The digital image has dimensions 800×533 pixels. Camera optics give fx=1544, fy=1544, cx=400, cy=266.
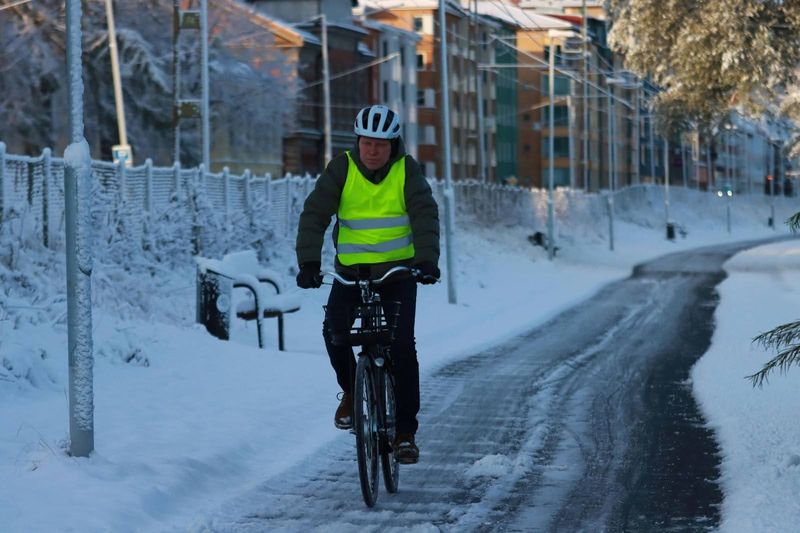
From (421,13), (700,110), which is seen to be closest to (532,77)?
(421,13)

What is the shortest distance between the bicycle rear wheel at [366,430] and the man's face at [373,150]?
1.05m

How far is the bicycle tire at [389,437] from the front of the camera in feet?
27.3

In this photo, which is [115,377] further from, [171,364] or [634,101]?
[634,101]

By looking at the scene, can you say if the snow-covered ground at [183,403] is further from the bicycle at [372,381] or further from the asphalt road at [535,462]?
the bicycle at [372,381]

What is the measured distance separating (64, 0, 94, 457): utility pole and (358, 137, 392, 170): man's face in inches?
63.8

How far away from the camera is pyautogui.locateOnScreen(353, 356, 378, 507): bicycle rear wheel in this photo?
7918 mm

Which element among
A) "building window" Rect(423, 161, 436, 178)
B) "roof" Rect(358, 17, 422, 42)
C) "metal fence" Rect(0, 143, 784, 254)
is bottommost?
"metal fence" Rect(0, 143, 784, 254)

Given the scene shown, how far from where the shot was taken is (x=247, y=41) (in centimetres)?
6388

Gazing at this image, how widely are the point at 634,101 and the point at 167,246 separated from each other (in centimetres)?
11124

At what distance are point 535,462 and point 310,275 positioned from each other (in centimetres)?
222

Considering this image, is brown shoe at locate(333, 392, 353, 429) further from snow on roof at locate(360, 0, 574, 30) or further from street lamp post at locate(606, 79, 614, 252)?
snow on roof at locate(360, 0, 574, 30)

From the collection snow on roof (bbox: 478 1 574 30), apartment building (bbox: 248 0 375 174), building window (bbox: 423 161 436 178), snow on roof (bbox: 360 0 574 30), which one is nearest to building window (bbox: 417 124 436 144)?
building window (bbox: 423 161 436 178)

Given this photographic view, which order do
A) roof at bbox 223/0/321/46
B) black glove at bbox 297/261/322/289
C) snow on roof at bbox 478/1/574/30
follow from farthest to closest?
snow on roof at bbox 478/1/574/30 → roof at bbox 223/0/321/46 → black glove at bbox 297/261/322/289

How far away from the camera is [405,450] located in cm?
847
